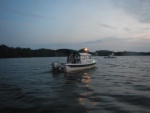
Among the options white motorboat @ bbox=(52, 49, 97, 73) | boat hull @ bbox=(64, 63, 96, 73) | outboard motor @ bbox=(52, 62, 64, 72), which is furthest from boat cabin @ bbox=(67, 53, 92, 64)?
outboard motor @ bbox=(52, 62, 64, 72)

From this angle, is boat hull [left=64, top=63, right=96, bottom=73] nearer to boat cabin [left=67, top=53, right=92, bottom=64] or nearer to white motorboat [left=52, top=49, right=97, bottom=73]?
white motorboat [left=52, top=49, right=97, bottom=73]

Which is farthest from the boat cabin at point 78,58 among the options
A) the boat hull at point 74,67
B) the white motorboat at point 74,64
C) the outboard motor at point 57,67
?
the outboard motor at point 57,67

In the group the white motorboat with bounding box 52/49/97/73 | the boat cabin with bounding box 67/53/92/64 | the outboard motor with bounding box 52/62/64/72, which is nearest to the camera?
the white motorboat with bounding box 52/49/97/73

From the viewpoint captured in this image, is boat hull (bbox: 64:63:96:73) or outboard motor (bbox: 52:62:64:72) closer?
boat hull (bbox: 64:63:96:73)

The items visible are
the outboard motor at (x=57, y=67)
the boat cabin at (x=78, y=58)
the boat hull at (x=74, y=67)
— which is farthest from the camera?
the boat cabin at (x=78, y=58)

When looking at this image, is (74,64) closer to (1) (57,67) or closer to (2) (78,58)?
(1) (57,67)

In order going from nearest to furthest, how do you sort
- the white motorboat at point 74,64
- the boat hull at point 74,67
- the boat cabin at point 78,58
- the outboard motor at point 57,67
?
1. the boat hull at point 74,67
2. the white motorboat at point 74,64
3. the outboard motor at point 57,67
4. the boat cabin at point 78,58

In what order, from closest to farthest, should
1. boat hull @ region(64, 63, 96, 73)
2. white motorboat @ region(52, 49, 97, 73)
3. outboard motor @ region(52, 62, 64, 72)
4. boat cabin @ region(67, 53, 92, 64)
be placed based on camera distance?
boat hull @ region(64, 63, 96, 73)
white motorboat @ region(52, 49, 97, 73)
outboard motor @ region(52, 62, 64, 72)
boat cabin @ region(67, 53, 92, 64)

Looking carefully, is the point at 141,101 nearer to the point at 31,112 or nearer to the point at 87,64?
the point at 31,112

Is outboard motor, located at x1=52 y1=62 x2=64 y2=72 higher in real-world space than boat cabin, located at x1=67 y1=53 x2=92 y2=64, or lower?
lower

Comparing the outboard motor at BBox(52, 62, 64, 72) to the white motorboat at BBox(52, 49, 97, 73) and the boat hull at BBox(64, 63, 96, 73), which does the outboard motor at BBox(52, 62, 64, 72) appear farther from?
the boat hull at BBox(64, 63, 96, 73)

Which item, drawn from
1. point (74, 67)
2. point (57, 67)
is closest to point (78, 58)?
point (74, 67)

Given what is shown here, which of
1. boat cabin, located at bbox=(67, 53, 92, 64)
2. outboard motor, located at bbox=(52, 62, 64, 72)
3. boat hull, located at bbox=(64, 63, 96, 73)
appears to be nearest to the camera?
boat hull, located at bbox=(64, 63, 96, 73)

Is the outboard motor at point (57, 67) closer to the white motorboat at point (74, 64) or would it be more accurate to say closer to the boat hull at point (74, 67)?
the white motorboat at point (74, 64)
